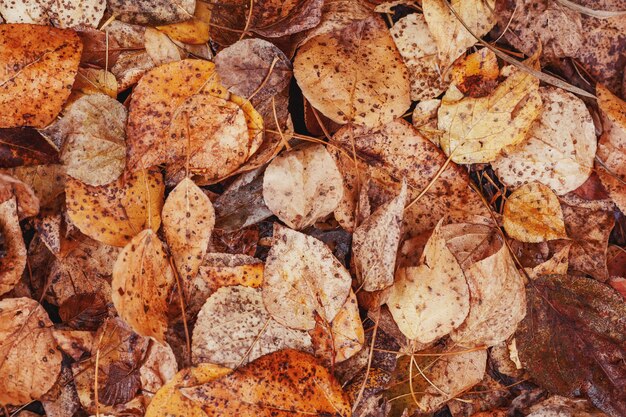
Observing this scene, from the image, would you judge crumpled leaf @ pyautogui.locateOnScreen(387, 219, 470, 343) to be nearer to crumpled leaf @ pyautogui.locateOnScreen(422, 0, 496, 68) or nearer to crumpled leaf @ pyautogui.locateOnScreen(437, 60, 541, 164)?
crumpled leaf @ pyautogui.locateOnScreen(437, 60, 541, 164)

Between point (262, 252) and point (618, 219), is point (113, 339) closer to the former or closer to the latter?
point (262, 252)

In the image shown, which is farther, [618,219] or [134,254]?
[618,219]

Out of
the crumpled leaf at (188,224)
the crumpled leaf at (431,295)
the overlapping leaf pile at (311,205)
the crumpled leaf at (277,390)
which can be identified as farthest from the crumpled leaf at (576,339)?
the crumpled leaf at (188,224)

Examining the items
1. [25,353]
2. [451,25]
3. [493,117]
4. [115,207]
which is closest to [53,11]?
[115,207]

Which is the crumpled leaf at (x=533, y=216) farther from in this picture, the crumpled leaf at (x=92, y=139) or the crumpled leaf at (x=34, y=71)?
the crumpled leaf at (x=34, y=71)

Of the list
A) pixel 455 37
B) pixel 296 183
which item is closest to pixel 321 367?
pixel 296 183

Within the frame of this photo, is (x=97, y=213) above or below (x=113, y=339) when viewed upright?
above
